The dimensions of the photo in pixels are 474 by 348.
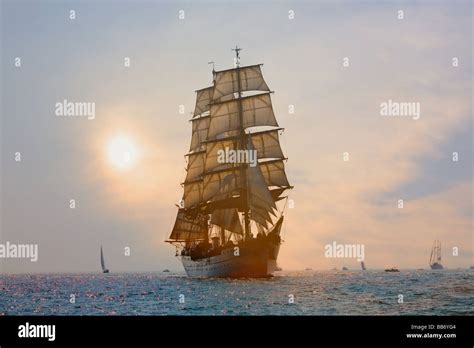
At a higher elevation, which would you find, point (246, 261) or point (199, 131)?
point (199, 131)

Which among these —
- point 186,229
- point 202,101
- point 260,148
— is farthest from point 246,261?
point 202,101

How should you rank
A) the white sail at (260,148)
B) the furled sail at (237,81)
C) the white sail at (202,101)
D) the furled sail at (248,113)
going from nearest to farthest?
the furled sail at (237,81) → the furled sail at (248,113) → the white sail at (260,148) → the white sail at (202,101)

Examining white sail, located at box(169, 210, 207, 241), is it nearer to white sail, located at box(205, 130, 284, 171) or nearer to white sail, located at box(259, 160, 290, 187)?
white sail, located at box(205, 130, 284, 171)

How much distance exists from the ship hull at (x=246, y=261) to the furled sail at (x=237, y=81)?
1990 cm

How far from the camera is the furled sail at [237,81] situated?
80375 mm

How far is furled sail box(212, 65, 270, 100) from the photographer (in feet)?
264

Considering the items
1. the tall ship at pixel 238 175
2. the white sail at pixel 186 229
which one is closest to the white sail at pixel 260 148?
the tall ship at pixel 238 175

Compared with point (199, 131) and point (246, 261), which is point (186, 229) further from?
point (246, 261)

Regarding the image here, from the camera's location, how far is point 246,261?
74875 mm

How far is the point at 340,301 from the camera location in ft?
140

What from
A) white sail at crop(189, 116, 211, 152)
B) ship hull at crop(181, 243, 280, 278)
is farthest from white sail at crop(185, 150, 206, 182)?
ship hull at crop(181, 243, 280, 278)

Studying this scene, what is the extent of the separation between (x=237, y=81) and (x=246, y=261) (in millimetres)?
22905

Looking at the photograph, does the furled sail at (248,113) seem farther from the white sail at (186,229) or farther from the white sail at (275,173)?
the white sail at (186,229)
